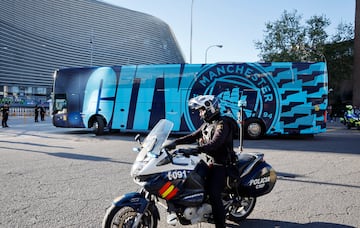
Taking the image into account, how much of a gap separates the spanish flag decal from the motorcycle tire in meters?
1.08

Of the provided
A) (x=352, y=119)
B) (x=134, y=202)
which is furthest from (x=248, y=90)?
(x=352, y=119)

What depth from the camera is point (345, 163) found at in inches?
334

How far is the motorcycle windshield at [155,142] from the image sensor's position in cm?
342

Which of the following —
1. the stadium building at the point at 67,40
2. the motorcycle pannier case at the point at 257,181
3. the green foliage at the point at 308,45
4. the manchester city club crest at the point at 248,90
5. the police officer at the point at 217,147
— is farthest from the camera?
the stadium building at the point at 67,40

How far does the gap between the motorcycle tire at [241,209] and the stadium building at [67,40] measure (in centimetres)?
6640

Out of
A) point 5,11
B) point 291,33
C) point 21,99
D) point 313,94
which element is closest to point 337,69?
point 291,33

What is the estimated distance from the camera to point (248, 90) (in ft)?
44.9

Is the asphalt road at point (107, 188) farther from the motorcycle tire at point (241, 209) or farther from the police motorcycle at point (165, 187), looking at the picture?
the police motorcycle at point (165, 187)

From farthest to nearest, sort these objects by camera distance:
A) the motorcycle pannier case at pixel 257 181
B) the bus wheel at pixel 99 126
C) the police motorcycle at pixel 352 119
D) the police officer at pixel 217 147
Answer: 1. the police motorcycle at pixel 352 119
2. the bus wheel at pixel 99 126
3. the motorcycle pannier case at pixel 257 181
4. the police officer at pixel 217 147

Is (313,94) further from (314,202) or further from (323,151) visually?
(314,202)

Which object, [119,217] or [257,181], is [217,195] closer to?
[257,181]

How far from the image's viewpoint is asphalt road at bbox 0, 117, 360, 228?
4367 mm

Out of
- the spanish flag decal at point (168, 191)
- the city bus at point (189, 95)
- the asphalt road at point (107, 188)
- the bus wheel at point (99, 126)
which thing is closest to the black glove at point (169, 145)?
the spanish flag decal at point (168, 191)

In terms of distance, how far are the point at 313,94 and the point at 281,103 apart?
1315mm
